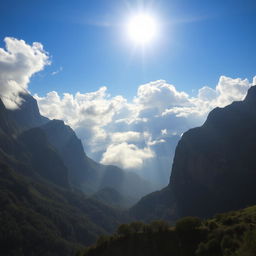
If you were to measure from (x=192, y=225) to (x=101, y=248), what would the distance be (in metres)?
21.4

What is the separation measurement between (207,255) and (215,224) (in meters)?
12.6

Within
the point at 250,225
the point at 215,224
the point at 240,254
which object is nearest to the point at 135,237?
the point at 215,224

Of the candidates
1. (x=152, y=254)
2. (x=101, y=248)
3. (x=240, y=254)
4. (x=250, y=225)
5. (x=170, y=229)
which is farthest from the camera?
(x=101, y=248)

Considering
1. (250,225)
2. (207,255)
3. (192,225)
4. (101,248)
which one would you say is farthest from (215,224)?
(101,248)

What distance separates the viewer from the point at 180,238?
189 ft

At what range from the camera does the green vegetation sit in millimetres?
48213

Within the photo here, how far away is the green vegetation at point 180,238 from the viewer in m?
48.2

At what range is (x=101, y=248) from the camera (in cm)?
6700

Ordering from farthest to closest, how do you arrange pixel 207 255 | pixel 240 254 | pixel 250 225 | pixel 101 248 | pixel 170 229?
pixel 101 248, pixel 170 229, pixel 250 225, pixel 207 255, pixel 240 254

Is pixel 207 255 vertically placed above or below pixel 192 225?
below

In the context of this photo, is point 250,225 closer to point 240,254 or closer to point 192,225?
point 192,225

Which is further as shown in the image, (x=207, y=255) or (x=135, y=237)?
(x=135, y=237)

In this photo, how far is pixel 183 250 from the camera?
54.4 metres

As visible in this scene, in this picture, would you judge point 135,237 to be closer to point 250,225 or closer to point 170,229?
point 170,229
